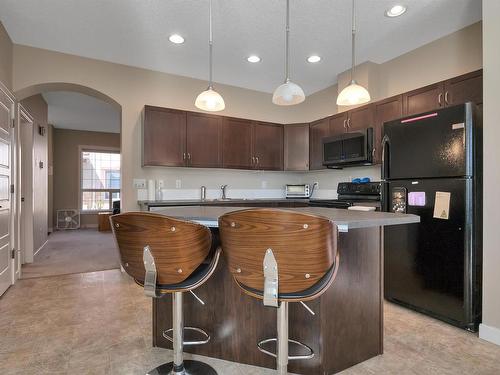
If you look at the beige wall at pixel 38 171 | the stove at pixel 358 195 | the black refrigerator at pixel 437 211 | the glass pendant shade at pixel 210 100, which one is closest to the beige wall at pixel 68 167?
the beige wall at pixel 38 171

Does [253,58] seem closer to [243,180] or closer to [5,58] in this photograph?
[243,180]

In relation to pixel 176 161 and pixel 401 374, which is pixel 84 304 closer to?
pixel 176 161

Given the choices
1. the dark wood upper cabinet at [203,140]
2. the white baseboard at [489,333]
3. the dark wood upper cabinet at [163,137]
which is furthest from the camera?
the dark wood upper cabinet at [203,140]

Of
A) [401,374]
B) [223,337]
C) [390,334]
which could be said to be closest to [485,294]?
[390,334]

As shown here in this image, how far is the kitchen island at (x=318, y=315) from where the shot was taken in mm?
1634

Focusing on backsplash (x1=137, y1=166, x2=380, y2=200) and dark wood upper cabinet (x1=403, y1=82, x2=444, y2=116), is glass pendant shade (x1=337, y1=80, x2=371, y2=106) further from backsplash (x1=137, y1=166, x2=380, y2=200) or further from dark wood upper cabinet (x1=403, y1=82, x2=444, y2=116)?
backsplash (x1=137, y1=166, x2=380, y2=200)

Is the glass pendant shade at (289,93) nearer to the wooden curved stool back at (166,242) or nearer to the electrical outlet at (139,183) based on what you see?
the wooden curved stool back at (166,242)

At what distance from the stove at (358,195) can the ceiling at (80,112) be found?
4602 mm

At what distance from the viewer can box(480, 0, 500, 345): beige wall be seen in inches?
81.4

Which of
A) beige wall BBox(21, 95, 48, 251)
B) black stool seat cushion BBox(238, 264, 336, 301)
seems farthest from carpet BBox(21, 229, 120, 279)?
black stool seat cushion BBox(238, 264, 336, 301)

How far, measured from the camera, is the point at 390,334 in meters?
2.20

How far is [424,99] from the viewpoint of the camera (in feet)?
10.3

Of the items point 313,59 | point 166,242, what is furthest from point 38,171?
point 166,242

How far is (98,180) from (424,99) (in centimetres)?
806
